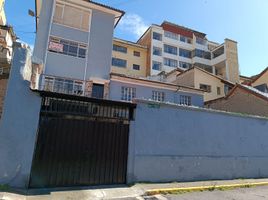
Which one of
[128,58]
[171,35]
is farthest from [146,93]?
[171,35]

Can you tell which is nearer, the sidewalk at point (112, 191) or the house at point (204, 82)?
the sidewalk at point (112, 191)

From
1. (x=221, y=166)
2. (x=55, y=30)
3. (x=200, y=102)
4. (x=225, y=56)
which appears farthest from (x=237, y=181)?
(x=225, y=56)

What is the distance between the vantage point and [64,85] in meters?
17.7

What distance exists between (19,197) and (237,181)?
9128 millimetres

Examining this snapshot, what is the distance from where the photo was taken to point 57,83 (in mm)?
17391

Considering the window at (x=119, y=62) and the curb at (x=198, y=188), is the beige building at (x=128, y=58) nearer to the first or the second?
the window at (x=119, y=62)

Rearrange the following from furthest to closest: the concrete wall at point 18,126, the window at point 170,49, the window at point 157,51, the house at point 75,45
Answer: the window at point 170,49 < the window at point 157,51 < the house at point 75,45 < the concrete wall at point 18,126

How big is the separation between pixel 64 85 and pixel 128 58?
918 inches

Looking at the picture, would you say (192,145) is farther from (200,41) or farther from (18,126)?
(200,41)

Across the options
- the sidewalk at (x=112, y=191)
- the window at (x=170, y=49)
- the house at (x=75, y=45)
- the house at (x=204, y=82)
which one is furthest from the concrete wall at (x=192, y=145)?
the window at (x=170, y=49)

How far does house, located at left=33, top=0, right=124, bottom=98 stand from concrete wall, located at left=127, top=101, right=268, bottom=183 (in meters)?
9.09

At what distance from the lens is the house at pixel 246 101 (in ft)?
53.8

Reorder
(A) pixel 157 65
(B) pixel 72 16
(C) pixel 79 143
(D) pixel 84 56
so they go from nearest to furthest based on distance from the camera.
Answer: (C) pixel 79 143
(D) pixel 84 56
(B) pixel 72 16
(A) pixel 157 65

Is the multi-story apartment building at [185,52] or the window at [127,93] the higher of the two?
the multi-story apartment building at [185,52]
